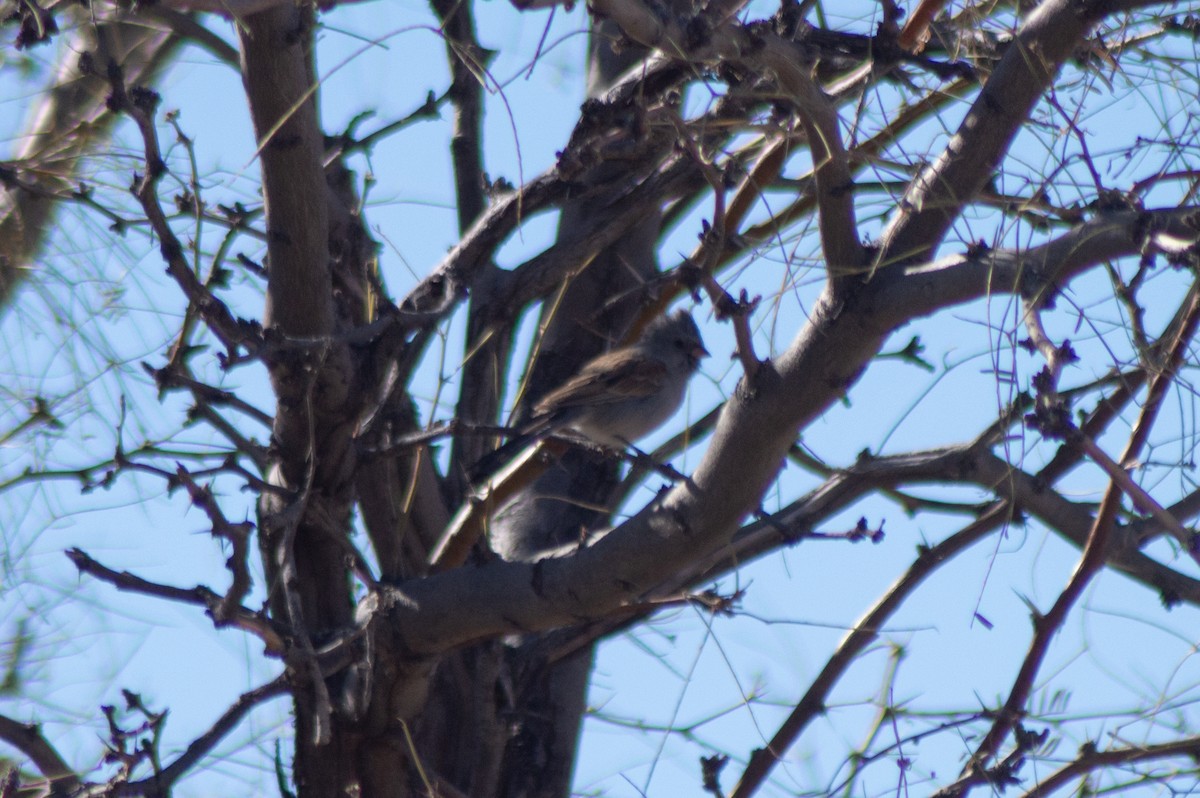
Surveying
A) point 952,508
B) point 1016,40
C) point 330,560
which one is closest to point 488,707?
point 330,560

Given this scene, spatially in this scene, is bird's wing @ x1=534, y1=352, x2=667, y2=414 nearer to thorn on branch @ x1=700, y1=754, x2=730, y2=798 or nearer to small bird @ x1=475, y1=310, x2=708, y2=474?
small bird @ x1=475, y1=310, x2=708, y2=474

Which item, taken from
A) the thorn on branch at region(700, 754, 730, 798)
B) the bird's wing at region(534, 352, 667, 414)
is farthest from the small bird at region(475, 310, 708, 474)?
the thorn on branch at region(700, 754, 730, 798)

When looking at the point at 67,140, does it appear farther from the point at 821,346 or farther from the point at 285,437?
the point at 821,346

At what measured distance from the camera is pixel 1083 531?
138 inches

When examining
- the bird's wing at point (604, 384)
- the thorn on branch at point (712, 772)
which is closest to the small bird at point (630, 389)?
the bird's wing at point (604, 384)

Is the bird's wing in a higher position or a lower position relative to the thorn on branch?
higher

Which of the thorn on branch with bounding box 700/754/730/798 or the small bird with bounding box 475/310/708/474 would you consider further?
the small bird with bounding box 475/310/708/474

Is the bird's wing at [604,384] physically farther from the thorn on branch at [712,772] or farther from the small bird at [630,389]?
the thorn on branch at [712,772]

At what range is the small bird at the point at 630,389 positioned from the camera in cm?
572

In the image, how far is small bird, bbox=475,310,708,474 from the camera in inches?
225

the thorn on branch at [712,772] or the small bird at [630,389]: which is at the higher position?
the small bird at [630,389]

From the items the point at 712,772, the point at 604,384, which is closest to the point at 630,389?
the point at 604,384

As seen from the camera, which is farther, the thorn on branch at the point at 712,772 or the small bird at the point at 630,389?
the small bird at the point at 630,389

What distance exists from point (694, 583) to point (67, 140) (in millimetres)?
2818
